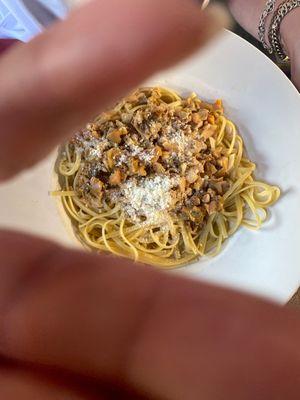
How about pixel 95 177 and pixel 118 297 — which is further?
pixel 95 177

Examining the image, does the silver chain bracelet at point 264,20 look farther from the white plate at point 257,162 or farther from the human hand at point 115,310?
the human hand at point 115,310

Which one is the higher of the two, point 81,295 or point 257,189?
point 81,295

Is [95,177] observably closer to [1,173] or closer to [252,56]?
[252,56]

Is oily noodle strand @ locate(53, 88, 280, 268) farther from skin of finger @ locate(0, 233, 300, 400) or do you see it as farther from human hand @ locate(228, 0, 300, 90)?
skin of finger @ locate(0, 233, 300, 400)

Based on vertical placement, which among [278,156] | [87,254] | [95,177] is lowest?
[95,177]

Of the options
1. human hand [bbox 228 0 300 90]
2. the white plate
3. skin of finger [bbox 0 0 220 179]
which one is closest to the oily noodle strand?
the white plate

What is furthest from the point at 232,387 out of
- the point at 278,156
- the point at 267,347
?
the point at 278,156
